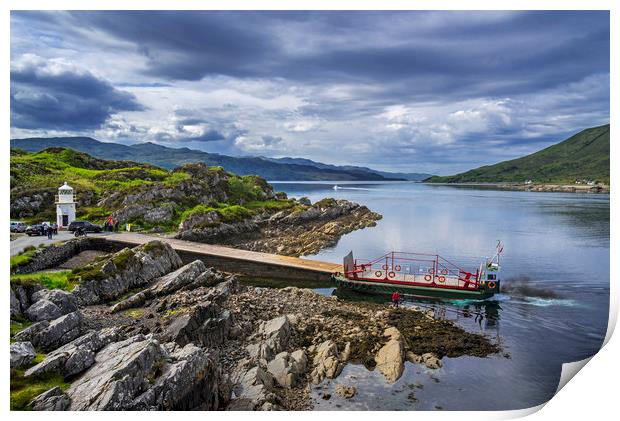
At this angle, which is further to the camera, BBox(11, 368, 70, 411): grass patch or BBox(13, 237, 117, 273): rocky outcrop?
BBox(13, 237, 117, 273): rocky outcrop

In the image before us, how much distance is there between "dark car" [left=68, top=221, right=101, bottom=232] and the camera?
26200mm

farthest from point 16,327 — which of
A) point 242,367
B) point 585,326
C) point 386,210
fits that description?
point 386,210

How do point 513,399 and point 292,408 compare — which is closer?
point 292,408

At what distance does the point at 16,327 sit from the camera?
47.7 ft

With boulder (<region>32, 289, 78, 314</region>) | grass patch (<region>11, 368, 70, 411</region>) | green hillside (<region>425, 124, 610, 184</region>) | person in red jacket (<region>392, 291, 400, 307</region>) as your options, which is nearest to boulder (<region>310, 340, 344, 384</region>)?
grass patch (<region>11, 368, 70, 411</region>)

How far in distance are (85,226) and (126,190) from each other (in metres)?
9.05

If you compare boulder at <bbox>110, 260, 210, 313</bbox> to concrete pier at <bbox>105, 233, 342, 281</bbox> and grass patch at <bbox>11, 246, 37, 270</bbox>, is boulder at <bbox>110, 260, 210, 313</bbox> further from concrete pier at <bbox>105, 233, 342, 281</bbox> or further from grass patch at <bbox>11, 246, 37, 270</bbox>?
concrete pier at <bbox>105, 233, 342, 281</bbox>

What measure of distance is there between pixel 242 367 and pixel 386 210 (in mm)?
63628

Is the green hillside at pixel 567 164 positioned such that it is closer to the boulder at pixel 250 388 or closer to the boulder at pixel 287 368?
the boulder at pixel 287 368

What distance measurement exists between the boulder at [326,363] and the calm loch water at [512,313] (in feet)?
1.32

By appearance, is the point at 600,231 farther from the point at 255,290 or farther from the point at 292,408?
the point at 292,408

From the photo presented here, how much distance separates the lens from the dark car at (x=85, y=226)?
86.0ft

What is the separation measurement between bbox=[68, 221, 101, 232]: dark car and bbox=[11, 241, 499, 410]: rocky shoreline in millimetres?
3590

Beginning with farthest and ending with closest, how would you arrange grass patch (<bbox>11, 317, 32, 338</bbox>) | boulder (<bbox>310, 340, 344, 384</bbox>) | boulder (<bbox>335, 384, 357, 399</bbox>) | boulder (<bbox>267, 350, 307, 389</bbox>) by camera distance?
boulder (<bbox>310, 340, 344, 384</bbox>) < boulder (<bbox>267, 350, 307, 389</bbox>) < boulder (<bbox>335, 384, 357, 399</bbox>) < grass patch (<bbox>11, 317, 32, 338</bbox>)
